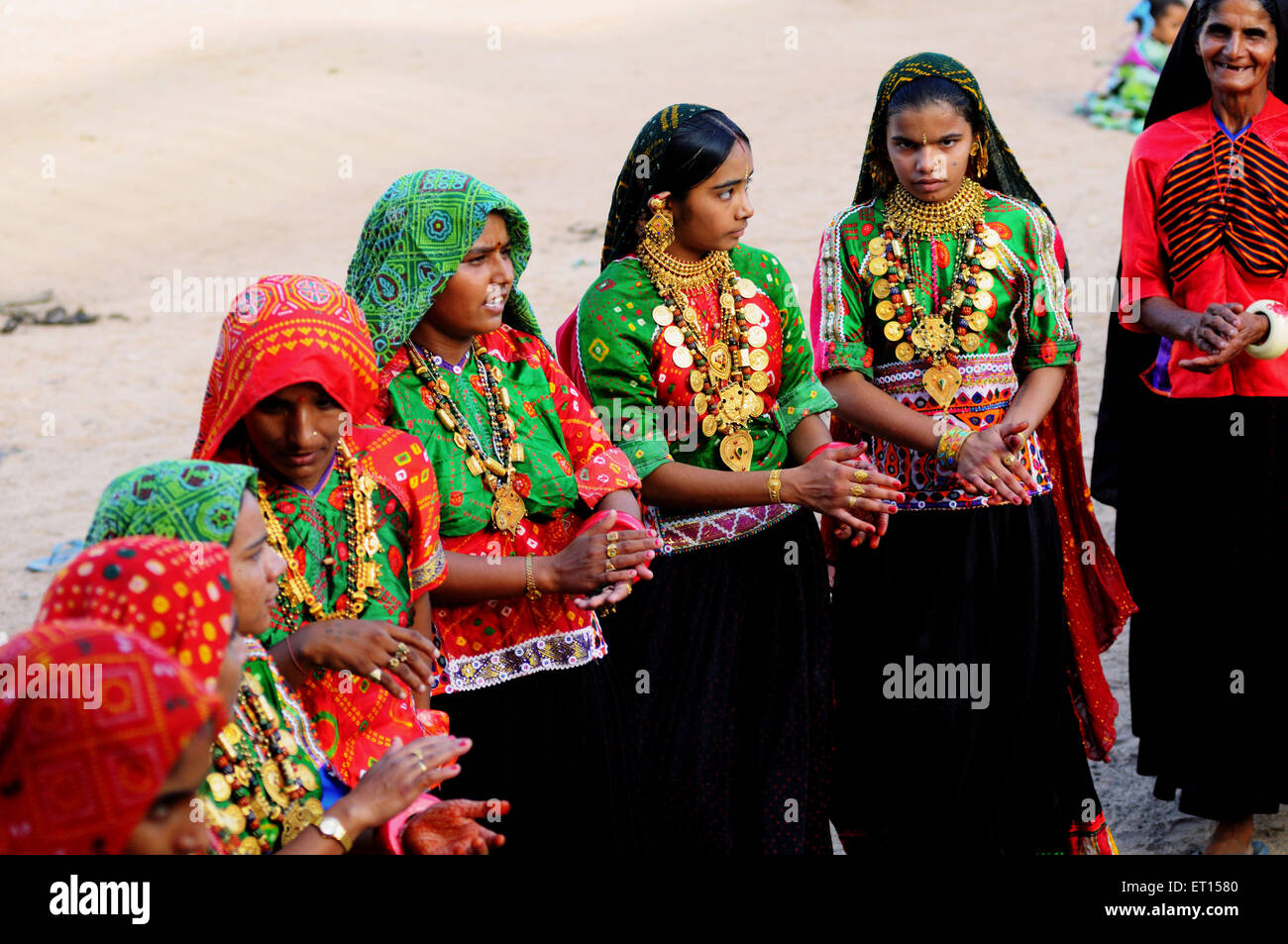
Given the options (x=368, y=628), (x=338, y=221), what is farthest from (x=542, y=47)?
(x=368, y=628)

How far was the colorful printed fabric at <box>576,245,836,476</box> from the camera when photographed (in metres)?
3.72

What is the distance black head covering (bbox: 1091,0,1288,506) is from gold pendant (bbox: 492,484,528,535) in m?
2.25

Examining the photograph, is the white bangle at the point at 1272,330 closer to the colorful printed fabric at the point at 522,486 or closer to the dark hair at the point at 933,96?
the dark hair at the point at 933,96

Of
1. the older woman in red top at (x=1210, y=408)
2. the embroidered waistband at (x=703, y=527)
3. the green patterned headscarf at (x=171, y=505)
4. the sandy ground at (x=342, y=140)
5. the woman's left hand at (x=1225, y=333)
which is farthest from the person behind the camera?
the sandy ground at (x=342, y=140)

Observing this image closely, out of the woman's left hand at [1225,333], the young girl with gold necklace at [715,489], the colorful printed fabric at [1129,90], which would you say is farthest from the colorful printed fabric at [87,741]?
the colorful printed fabric at [1129,90]

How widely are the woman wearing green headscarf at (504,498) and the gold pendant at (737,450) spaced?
1.38ft

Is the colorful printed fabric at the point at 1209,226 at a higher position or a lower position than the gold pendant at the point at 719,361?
higher

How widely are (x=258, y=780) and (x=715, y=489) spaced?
1614 mm

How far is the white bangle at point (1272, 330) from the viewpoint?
13.3 ft

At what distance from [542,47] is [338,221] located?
320 inches

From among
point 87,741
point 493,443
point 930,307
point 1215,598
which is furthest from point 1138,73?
point 87,741

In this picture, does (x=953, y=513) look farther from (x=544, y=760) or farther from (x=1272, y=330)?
(x=544, y=760)

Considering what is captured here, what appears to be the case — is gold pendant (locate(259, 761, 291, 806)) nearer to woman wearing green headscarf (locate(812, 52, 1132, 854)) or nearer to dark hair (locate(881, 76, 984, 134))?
woman wearing green headscarf (locate(812, 52, 1132, 854))

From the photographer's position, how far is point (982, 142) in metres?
4.04
